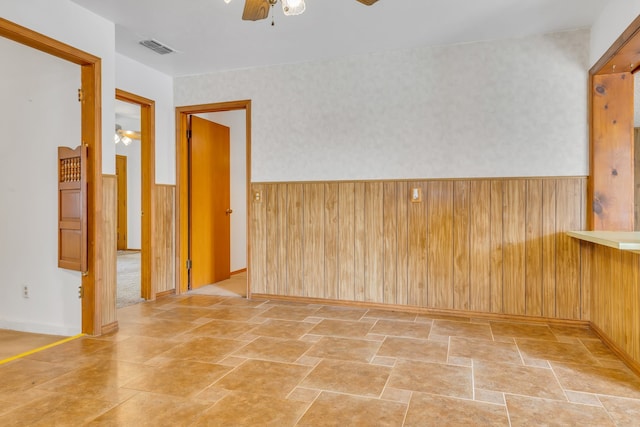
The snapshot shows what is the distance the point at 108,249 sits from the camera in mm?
3361

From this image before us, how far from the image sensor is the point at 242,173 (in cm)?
605

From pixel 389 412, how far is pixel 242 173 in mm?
4552

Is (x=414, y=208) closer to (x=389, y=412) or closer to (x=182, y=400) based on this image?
(x=389, y=412)

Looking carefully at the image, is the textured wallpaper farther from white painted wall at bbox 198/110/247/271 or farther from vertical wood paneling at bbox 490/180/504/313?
white painted wall at bbox 198/110/247/271

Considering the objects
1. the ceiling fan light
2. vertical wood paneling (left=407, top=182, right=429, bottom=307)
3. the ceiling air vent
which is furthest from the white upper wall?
vertical wood paneling (left=407, top=182, right=429, bottom=307)

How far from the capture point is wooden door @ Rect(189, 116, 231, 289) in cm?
501

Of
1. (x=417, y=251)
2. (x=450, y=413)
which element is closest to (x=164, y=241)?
(x=417, y=251)

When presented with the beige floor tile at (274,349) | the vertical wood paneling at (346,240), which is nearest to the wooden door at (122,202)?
the vertical wood paneling at (346,240)

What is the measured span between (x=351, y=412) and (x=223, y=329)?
1662mm

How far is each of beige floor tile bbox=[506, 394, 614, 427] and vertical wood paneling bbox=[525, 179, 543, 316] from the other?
1.61 metres

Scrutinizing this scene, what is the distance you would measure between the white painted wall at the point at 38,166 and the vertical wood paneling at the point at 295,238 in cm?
176

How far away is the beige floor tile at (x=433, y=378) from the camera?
2.30 metres

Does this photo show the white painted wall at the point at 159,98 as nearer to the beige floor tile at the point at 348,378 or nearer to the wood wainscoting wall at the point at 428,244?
the wood wainscoting wall at the point at 428,244

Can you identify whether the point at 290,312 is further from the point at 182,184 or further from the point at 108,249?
the point at 182,184
